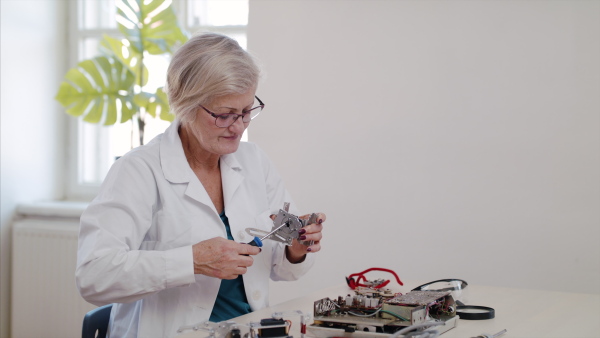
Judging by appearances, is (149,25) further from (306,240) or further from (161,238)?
(306,240)

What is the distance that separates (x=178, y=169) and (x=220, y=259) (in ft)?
1.30

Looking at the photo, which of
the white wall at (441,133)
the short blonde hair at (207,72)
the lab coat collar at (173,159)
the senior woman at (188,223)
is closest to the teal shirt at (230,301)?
the senior woman at (188,223)

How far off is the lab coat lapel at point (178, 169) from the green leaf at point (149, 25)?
1640 mm

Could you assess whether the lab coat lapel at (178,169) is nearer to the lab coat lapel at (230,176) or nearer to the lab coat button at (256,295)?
the lab coat lapel at (230,176)

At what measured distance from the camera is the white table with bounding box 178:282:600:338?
167 cm

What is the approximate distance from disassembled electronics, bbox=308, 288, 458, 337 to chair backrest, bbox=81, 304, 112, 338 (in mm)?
796

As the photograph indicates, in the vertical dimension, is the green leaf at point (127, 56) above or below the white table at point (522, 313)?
above

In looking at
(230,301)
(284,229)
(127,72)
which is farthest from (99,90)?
(284,229)

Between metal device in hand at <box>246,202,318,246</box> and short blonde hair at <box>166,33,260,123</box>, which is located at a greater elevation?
short blonde hair at <box>166,33,260,123</box>

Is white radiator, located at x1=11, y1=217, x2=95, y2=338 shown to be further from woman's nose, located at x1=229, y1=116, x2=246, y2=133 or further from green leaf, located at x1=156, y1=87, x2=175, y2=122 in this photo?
woman's nose, located at x1=229, y1=116, x2=246, y2=133

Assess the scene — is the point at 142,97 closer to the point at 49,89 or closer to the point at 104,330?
the point at 49,89

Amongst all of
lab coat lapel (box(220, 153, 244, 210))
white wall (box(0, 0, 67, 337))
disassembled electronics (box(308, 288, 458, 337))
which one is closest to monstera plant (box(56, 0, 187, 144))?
white wall (box(0, 0, 67, 337))

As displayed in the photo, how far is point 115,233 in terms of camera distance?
1812 millimetres

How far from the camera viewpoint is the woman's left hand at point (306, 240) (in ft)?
6.45
